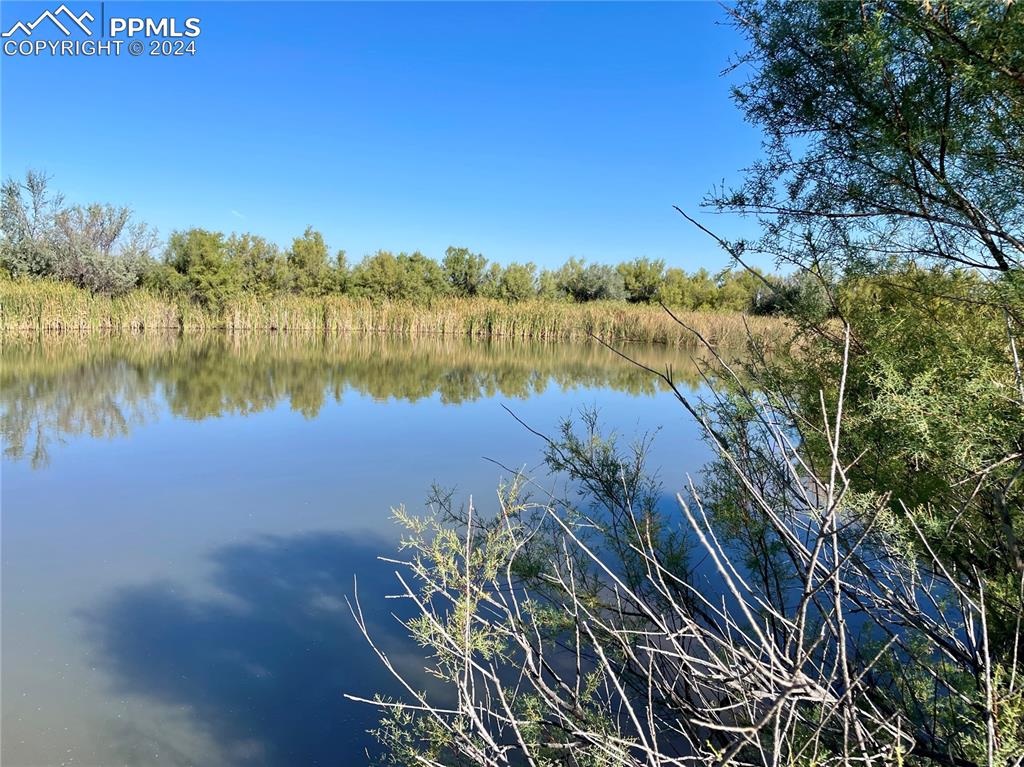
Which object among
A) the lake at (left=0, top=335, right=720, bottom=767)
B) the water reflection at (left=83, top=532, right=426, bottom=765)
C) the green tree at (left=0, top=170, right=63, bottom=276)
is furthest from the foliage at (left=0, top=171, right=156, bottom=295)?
the water reflection at (left=83, top=532, right=426, bottom=765)

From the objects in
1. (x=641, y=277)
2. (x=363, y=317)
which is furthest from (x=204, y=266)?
(x=641, y=277)

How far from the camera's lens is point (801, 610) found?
2.57 feet

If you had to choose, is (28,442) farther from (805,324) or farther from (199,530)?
(805,324)

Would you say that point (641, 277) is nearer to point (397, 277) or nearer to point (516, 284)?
point (516, 284)

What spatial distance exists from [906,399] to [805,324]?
88 centimetres

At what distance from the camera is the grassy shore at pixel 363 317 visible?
17.6 metres

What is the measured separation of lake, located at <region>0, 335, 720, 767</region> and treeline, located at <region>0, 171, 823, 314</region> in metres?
12.1

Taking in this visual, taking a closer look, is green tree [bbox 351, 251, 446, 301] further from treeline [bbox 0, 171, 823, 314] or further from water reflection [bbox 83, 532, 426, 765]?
water reflection [bbox 83, 532, 426, 765]

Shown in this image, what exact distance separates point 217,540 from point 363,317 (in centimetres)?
1928

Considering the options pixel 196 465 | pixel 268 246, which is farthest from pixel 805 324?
pixel 268 246

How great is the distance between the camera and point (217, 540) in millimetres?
4000

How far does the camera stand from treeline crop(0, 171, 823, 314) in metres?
20.1

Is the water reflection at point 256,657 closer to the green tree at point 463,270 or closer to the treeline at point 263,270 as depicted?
the treeline at point 263,270

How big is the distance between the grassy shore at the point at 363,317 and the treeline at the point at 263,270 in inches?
46.9
